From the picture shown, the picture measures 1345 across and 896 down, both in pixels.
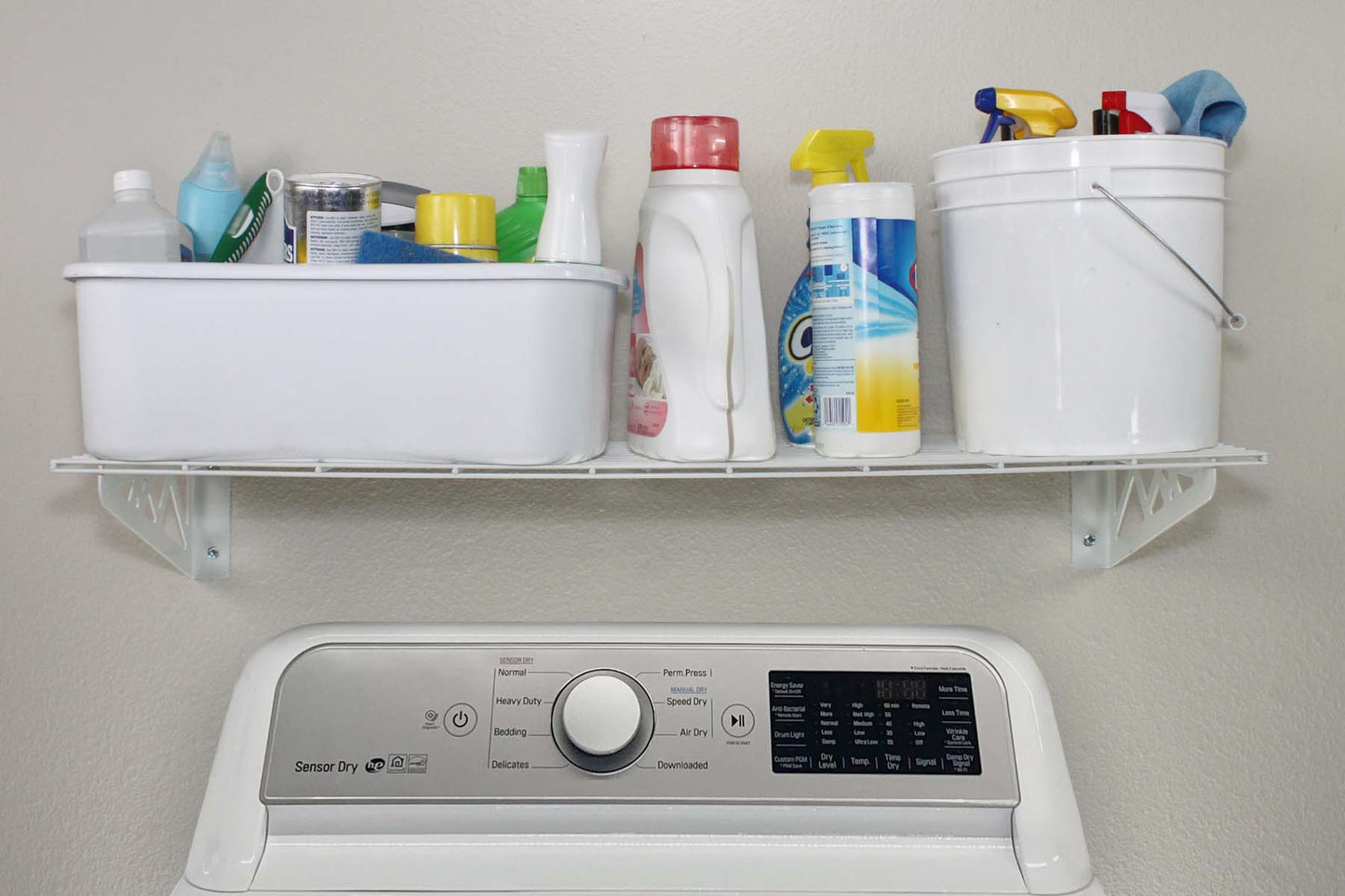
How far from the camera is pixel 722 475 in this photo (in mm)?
786

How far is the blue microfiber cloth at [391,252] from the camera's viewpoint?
2.52 ft

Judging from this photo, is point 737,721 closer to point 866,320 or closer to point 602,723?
point 602,723

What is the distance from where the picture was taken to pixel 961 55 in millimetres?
977

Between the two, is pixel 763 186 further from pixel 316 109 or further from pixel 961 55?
pixel 316 109

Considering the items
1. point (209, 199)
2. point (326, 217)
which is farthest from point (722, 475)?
point (209, 199)

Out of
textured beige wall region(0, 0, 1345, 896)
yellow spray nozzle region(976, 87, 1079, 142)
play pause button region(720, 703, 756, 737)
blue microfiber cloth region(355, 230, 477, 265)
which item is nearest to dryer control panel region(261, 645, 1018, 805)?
play pause button region(720, 703, 756, 737)

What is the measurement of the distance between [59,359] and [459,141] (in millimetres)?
427

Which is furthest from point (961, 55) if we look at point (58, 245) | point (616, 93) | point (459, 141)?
point (58, 245)

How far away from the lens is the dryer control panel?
819mm

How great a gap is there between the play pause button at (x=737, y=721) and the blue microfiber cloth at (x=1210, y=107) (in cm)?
57

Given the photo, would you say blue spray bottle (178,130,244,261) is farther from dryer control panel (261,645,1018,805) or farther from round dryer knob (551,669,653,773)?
round dryer knob (551,669,653,773)

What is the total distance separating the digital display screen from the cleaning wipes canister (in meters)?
0.19

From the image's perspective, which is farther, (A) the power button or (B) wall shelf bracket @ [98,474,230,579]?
(B) wall shelf bracket @ [98,474,230,579]

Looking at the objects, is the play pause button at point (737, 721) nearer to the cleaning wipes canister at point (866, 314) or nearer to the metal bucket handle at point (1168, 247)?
Result: the cleaning wipes canister at point (866, 314)
